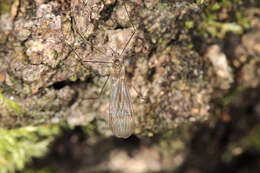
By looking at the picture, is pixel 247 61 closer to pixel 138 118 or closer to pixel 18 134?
pixel 138 118

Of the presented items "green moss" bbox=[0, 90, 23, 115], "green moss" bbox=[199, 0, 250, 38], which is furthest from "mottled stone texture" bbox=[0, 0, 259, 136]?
"green moss" bbox=[199, 0, 250, 38]

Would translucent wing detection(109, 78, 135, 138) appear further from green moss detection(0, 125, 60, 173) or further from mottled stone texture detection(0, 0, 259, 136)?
green moss detection(0, 125, 60, 173)

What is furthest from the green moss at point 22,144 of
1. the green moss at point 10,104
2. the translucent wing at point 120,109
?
the translucent wing at point 120,109

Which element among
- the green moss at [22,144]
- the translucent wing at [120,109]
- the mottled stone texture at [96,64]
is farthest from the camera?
the green moss at [22,144]

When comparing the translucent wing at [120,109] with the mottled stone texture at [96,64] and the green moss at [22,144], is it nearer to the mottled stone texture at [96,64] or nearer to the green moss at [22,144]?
the mottled stone texture at [96,64]

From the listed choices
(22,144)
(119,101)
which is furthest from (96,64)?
(22,144)
